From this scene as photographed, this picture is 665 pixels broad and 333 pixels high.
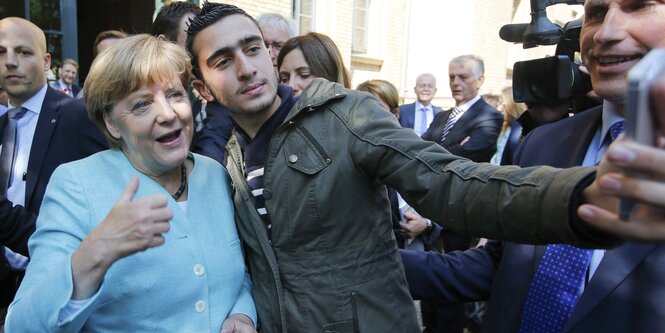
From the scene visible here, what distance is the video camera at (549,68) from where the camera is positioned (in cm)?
231

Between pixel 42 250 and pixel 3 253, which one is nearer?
pixel 42 250

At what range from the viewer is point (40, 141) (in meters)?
2.85

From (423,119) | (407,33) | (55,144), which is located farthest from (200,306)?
(407,33)

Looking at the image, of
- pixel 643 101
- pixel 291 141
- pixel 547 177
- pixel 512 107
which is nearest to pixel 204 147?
pixel 291 141

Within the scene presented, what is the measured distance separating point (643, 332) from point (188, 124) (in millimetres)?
1478

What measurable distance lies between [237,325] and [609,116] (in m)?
1.30

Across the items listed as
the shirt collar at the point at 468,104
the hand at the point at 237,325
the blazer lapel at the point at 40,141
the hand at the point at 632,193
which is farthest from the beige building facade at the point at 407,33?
the hand at the point at 632,193

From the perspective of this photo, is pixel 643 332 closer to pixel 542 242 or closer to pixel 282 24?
pixel 542 242

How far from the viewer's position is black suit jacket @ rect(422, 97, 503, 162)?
4.80 metres

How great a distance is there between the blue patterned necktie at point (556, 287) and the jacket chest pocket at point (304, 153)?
71 cm

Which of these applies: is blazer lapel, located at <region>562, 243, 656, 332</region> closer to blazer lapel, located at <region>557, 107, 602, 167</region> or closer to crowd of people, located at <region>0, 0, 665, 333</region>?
crowd of people, located at <region>0, 0, 665, 333</region>

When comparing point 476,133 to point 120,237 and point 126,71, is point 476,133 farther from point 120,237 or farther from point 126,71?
point 120,237

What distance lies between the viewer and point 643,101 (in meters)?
0.72

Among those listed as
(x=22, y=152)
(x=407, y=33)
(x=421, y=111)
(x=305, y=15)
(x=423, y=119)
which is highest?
(x=305, y=15)
